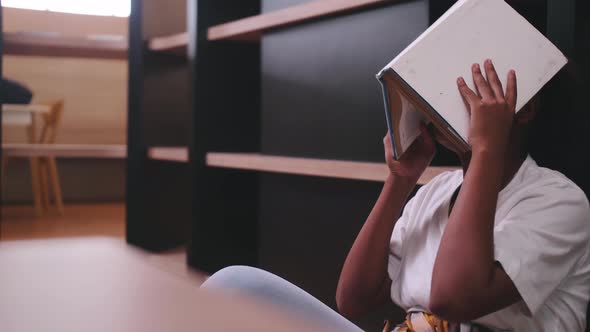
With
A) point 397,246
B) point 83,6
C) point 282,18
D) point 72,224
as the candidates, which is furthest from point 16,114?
point 397,246

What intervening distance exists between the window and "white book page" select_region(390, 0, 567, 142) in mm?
3891

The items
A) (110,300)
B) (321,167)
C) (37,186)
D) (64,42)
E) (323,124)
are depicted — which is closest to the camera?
(110,300)

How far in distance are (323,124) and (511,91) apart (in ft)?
2.78

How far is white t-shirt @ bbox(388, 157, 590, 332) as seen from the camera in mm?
691

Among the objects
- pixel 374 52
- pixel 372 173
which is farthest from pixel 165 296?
pixel 374 52

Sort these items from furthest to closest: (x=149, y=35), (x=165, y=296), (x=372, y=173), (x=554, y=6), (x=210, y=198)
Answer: (x=149, y=35) → (x=210, y=198) → (x=372, y=173) → (x=554, y=6) → (x=165, y=296)

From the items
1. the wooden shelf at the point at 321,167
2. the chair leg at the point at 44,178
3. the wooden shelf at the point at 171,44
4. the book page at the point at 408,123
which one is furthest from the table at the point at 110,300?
the chair leg at the point at 44,178

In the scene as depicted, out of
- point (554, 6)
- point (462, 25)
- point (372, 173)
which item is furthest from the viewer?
point (372, 173)

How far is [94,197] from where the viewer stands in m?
4.48

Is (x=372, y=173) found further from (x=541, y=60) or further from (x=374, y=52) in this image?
(x=541, y=60)

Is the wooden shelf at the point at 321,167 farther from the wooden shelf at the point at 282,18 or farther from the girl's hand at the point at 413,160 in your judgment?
the wooden shelf at the point at 282,18

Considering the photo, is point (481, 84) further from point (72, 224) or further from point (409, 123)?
point (72, 224)

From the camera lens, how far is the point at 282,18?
162 cm

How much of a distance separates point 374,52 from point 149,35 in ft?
4.49
